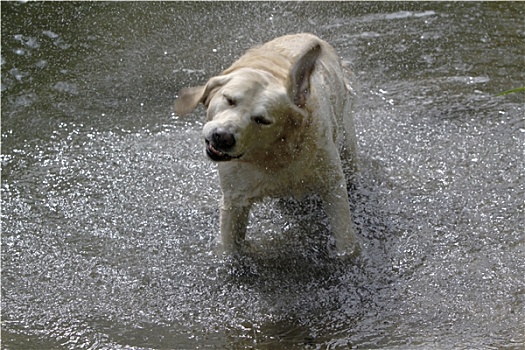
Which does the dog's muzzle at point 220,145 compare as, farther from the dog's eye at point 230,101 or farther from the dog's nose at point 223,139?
the dog's eye at point 230,101

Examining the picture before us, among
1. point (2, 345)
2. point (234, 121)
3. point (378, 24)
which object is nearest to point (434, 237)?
point (234, 121)

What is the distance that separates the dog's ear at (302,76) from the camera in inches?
148

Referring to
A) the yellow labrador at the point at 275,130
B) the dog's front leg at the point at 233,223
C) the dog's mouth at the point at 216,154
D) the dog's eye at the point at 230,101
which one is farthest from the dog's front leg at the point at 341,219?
the dog's eye at the point at 230,101

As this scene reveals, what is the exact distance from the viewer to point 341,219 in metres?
4.32

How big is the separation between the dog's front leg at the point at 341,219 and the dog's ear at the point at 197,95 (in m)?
0.96

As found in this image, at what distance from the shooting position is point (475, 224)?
471 centimetres

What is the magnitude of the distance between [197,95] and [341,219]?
3.83 feet

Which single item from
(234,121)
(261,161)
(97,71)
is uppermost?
(234,121)

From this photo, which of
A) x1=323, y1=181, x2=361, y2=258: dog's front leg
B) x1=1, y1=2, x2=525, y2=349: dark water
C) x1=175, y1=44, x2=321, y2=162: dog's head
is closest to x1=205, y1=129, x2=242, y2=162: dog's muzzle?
x1=175, y1=44, x2=321, y2=162: dog's head

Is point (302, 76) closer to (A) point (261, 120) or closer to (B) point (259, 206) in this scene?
(A) point (261, 120)

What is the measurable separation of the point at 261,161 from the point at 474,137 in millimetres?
2440

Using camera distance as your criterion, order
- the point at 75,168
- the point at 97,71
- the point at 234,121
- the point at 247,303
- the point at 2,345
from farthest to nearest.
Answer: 1. the point at 97,71
2. the point at 75,168
3. the point at 247,303
4. the point at 2,345
5. the point at 234,121

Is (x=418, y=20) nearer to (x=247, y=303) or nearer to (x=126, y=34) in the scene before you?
(x=126, y=34)

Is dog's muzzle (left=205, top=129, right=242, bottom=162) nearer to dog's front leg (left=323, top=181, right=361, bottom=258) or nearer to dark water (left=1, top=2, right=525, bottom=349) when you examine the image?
dog's front leg (left=323, top=181, right=361, bottom=258)
